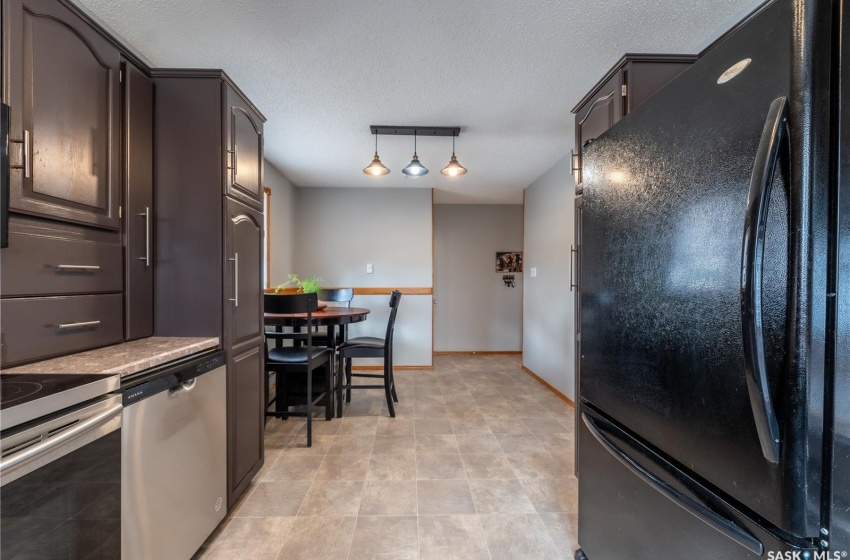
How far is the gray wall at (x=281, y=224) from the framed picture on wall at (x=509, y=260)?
122 inches

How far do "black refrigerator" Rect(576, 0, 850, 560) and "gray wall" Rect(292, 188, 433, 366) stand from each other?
3.38 metres

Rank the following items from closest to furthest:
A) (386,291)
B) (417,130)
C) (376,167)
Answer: (417,130) < (376,167) < (386,291)

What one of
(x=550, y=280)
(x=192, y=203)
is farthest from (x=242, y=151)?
(x=550, y=280)

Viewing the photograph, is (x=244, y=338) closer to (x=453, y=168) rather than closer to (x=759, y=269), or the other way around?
(x=759, y=269)

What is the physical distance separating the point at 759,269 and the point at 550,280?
3.10 m

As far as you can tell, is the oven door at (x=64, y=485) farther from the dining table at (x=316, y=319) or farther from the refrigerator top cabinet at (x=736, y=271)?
the refrigerator top cabinet at (x=736, y=271)

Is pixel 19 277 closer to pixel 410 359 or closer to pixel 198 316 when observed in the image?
pixel 198 316

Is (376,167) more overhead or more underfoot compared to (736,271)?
more overhead

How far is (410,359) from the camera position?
14.0 ft

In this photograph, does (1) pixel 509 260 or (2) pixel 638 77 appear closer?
(2) pixel 638 77

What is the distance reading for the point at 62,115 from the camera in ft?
3.50

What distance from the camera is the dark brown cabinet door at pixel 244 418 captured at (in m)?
1.51

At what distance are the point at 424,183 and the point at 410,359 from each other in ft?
7.67

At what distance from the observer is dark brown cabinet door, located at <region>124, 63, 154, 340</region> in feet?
4.32
